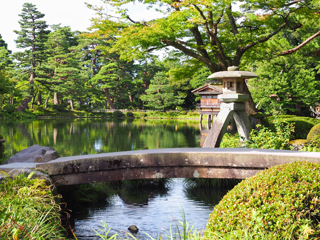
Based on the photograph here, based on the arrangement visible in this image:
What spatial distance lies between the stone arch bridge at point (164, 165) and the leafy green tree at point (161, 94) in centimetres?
3642

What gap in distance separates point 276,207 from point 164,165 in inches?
127

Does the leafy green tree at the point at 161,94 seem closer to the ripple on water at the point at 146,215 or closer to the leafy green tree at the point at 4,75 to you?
the leafy green tree at the point at 4,75

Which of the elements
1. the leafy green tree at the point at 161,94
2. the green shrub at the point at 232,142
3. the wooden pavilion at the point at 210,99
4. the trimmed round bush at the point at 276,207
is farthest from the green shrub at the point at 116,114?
the trimmed round bush at the point at 276,207

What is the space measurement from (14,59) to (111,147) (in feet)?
102

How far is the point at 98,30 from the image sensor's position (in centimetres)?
1426

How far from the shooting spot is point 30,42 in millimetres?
42500

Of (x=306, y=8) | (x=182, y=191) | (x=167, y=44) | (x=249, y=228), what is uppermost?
(x=306, y=8)

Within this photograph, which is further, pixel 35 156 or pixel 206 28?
pixel 206 28

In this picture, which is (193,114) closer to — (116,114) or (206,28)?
(116,114)

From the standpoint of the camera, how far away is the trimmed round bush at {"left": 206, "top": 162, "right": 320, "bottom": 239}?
2.87m

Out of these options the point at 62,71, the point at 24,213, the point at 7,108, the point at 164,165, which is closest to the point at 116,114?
the point at 62,71

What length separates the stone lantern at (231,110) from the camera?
8727mm

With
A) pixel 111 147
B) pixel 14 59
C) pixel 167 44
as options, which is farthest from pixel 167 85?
pixel 167 44

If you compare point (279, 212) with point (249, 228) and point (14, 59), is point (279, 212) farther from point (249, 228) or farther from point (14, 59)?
point (14, 59)
